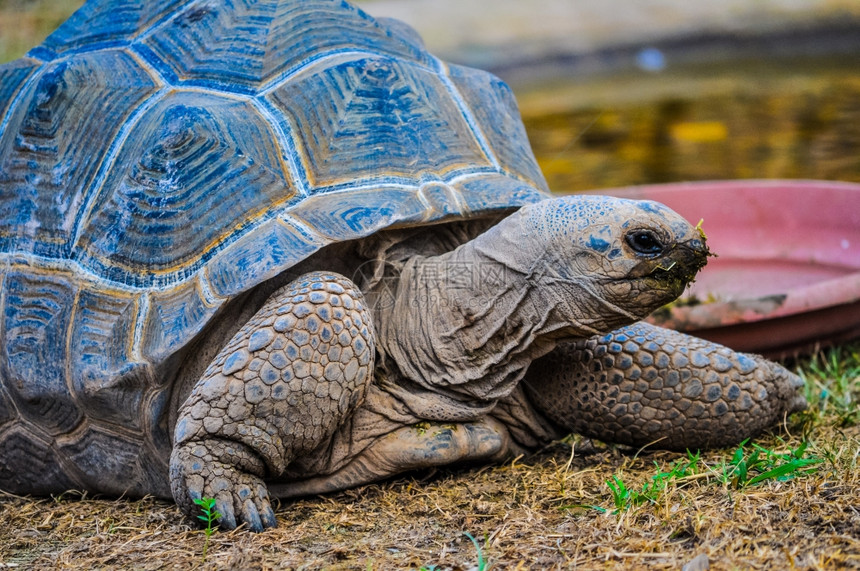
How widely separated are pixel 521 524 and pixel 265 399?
2.43 ft

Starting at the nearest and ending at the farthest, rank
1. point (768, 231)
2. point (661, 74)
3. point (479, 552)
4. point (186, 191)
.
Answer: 1. point (479, 552)
2. point (186, 191)
3. point (768, 231)
4. point (661, 74)

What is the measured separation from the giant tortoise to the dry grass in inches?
3.9

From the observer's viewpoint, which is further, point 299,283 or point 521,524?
point 299,283

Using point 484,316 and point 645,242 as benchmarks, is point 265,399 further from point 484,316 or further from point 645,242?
point 645,242

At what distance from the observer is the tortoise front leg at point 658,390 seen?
2.87 metres

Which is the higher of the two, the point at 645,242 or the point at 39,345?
the point at 645,242

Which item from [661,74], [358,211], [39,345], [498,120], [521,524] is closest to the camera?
[521,524]

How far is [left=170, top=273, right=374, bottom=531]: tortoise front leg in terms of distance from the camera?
246 cm

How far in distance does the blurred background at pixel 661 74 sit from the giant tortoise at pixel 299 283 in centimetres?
402

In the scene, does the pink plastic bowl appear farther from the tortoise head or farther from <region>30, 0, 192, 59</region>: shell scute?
<region>30, 0, 192, 59</region>: shell scute

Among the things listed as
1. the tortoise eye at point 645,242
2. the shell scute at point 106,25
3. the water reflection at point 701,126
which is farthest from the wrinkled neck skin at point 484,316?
the water reflection at point 701,126

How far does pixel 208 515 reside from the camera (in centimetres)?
243

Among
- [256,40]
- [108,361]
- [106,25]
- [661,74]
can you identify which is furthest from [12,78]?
[661,74]

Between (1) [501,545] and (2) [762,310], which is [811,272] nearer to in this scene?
(2) [762,310]
